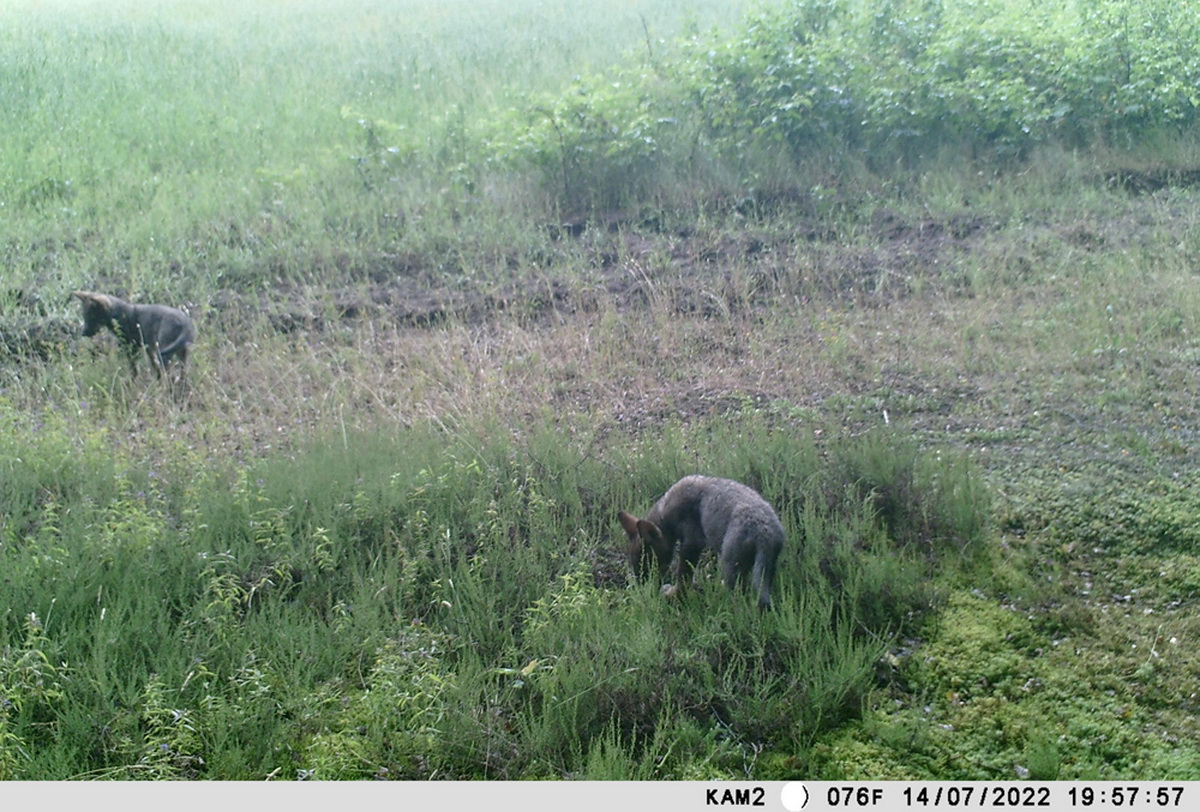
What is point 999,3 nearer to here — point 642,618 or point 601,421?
point 601,421

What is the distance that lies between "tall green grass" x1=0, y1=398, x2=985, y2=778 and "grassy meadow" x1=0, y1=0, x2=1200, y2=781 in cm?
3

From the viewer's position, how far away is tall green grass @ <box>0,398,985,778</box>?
4.55 meters

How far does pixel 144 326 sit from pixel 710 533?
5.86 m

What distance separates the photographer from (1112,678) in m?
4.73

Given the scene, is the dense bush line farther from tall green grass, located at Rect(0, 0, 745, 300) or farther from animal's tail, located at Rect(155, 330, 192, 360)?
animal's tail, located at Rect(155, 330, 192, 360)

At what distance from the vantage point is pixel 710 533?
18.3 ft

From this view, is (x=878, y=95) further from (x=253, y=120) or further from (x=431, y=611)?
(x=431, y=611)

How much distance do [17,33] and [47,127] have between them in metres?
1.71
